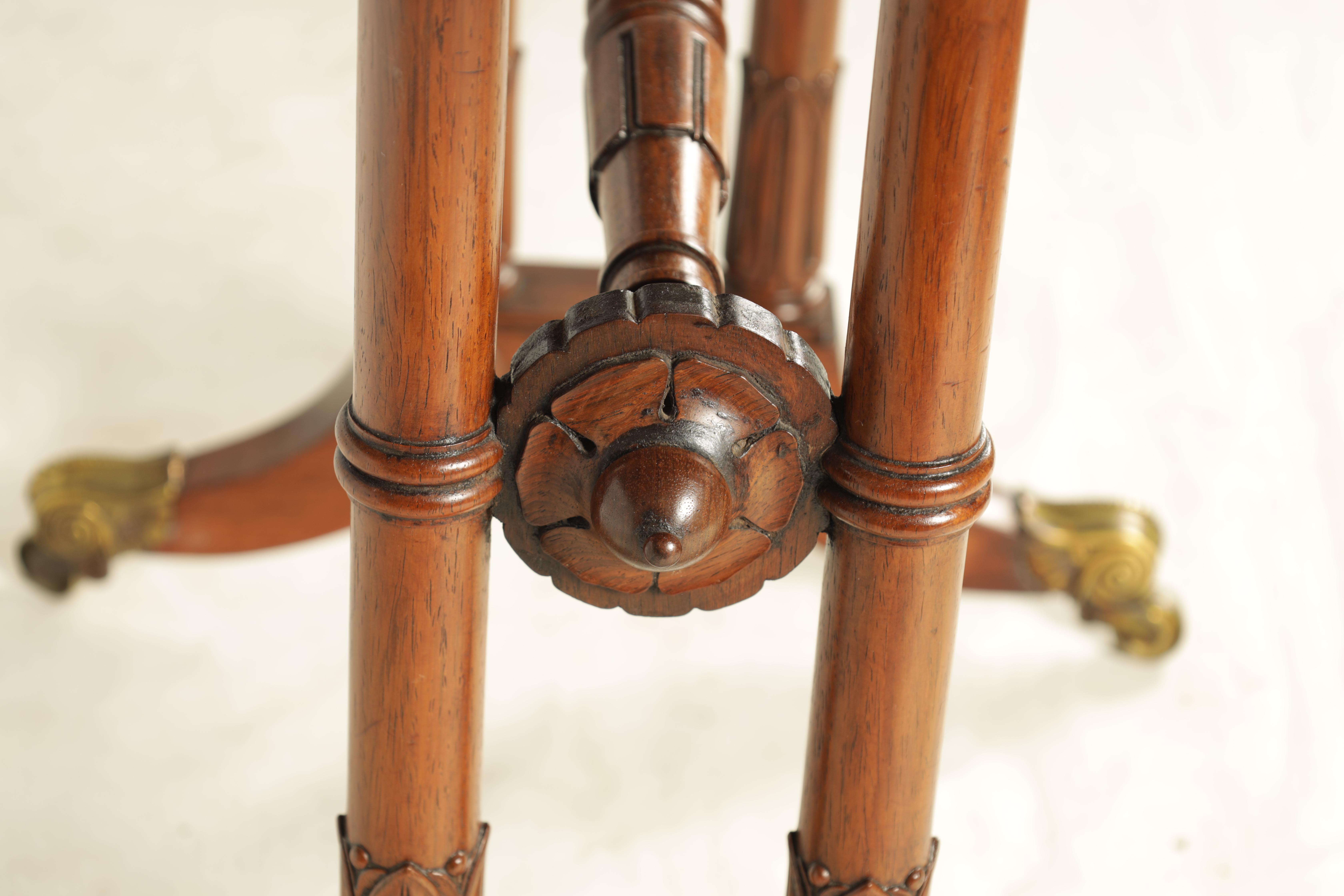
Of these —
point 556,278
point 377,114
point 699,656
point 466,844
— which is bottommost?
point 466,844

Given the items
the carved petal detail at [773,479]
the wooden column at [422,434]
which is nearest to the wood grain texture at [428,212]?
the wooden column at [422,434]

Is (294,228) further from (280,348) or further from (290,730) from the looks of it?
(290,730)

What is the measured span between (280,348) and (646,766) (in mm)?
583

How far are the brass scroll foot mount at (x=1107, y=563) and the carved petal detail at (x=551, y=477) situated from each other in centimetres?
55

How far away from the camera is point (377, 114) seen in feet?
1.94

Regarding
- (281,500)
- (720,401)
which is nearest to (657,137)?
(720,401)

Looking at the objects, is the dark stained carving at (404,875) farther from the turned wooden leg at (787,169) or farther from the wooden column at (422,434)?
the turned wooden leg at (787,169)

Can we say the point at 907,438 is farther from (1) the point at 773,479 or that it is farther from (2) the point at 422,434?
(2) the point at 422,434

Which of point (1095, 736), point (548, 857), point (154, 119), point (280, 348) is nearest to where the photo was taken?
point (548, 857)

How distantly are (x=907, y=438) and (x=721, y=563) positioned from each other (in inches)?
4.1

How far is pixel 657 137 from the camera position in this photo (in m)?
0.76

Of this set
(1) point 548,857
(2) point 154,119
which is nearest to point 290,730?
(1) point 548,857

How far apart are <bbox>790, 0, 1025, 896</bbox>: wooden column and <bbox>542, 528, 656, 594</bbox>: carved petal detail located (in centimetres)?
6

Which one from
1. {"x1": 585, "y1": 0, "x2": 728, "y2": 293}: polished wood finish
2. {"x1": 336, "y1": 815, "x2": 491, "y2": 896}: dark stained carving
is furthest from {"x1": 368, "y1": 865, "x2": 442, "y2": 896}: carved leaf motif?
{"x1": 585, "y1": 0, "x2": 728, "y2": 293}: polished wood finish
